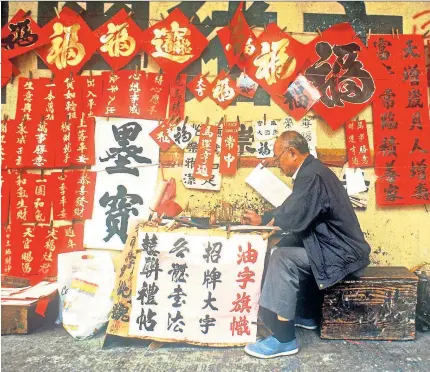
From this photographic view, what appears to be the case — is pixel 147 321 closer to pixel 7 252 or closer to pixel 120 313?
pixel 120 313

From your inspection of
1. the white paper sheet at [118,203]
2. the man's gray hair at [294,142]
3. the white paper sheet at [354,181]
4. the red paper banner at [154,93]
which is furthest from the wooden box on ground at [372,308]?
the red paper banner at [154,93]

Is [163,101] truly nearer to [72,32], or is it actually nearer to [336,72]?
[72,32]

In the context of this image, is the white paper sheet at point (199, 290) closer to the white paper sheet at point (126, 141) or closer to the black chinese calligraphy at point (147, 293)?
the black chinese calligraphy at point (147, 293)

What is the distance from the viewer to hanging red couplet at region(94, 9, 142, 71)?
4.61 meters

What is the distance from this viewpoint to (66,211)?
A: 479 cm

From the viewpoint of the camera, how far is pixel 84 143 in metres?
4.75

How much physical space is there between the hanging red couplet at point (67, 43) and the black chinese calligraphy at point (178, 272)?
8.55ft

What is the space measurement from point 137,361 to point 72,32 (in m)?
3.69

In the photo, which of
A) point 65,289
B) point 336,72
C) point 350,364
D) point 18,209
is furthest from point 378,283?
point 18,209

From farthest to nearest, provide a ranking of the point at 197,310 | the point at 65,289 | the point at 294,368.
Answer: the point at 65,289
the point at 197,310
the point at 294,368

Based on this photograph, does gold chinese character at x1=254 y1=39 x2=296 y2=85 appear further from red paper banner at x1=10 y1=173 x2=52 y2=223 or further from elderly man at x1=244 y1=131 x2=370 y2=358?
red paper banner at x1=10 y1=173 x2=52 y2=223

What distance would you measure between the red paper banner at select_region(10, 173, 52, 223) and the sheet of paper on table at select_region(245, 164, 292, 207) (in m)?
2.45

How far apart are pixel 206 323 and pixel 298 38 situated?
132 inches

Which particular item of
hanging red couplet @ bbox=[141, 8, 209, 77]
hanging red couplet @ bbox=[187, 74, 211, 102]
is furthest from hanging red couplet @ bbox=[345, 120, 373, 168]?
hanging red couplet @ bbox=[141, 8, 209, 77]
